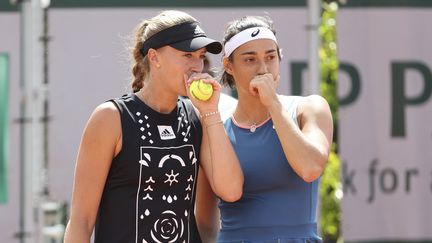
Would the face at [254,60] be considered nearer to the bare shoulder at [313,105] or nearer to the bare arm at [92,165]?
the bare shoulder at [313,105]

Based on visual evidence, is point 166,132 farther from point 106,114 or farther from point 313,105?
point 313,105

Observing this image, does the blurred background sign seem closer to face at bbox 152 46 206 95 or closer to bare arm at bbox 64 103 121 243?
face at bbox 152 46 206 95

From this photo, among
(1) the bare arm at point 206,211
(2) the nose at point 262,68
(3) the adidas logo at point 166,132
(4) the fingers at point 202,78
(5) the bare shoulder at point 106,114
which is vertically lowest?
(1) the bare arm at point 206,211

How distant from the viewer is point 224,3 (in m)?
5.08

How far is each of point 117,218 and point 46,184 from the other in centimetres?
218

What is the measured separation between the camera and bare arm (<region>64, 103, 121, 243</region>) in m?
2.80

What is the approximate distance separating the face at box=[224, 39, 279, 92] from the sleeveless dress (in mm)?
321

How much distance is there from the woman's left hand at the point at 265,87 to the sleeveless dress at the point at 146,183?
0.97 feet

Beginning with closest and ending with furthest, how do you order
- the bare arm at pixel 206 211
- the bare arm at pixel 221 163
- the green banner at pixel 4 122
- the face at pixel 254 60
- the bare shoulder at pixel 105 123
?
1. the bare shoulder at pixel 105 123
2. the bare arm at pixel 221 163
3. the face at pixel 254 60
4. the bare arm at pixel 206 211
5. the green banner at pixel 4 122

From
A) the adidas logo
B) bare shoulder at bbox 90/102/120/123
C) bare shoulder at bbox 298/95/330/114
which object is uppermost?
bare shoulder at bbox 298/95/330/114

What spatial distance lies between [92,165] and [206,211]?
52cm

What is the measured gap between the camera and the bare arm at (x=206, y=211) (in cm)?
312

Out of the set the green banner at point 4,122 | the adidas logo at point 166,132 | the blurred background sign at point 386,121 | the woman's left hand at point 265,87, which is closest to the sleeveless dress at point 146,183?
the adidas logo at point 166,132

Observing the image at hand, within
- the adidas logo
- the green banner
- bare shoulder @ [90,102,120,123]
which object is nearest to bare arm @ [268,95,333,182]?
the adidas logo
